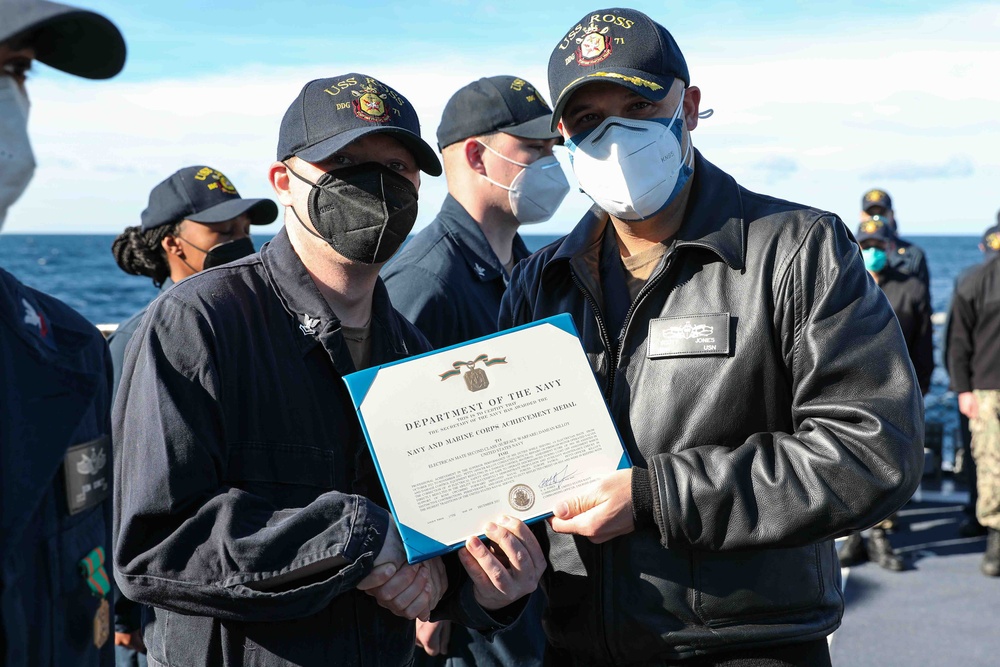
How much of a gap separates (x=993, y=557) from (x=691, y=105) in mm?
5511

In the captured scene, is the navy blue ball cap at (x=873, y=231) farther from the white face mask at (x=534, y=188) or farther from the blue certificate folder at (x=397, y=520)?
the blue certificate folder at (x=397, y=520)

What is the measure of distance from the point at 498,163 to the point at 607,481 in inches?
88.0

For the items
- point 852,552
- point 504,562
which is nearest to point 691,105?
point 504,562

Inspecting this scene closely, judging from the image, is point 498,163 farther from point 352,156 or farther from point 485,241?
point 352,156

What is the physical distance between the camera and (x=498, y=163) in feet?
13.3

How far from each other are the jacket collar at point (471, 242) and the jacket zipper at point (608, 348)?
4.70ft

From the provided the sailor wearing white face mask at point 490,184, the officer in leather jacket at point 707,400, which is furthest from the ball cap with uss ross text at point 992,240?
the officer in leather jacket at point 707,400

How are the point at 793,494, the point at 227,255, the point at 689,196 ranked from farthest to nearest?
1. the point at 227,255
2. the point at 689,196
3. the point at 793,494

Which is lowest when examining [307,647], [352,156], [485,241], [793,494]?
[307,647]

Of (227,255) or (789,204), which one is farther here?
(227,255)

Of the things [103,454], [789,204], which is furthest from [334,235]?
[789,204]

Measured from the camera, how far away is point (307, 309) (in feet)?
7.44

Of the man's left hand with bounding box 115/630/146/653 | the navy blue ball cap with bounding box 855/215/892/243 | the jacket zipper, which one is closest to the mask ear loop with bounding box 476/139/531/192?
the jacket zipper
